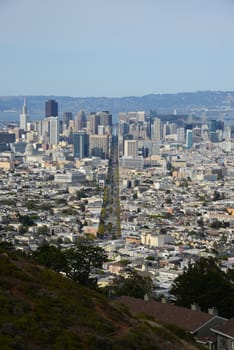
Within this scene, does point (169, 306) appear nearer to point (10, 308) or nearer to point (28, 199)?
point (10, 308)

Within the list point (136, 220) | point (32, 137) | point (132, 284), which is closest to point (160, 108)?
point (32, 137)

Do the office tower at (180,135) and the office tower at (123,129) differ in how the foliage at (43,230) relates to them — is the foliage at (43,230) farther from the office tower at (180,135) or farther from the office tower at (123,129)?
the office tower at (180,135)

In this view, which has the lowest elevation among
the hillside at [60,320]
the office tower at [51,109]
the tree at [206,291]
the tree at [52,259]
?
the office tower at [51,109]

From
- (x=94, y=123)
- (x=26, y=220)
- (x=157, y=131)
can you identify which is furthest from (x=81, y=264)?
(x=157, y=131)

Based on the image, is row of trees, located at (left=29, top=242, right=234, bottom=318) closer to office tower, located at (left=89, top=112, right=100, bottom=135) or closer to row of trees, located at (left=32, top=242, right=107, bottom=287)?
row of trees, located at (left=32, top=242, right=107, bottom=287)

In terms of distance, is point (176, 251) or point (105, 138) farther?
point (105, 138)

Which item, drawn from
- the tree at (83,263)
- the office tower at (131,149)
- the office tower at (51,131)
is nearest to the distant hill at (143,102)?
the office tower at (51,131)
